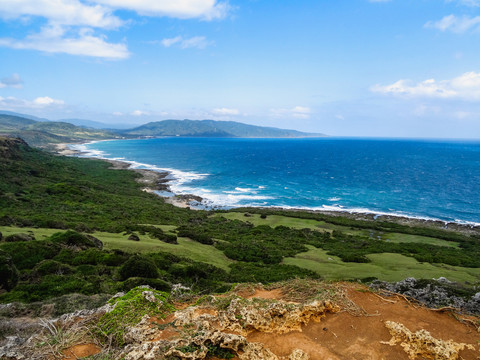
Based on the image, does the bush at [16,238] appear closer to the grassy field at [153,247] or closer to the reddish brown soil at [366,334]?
the grassy field at [153,247]

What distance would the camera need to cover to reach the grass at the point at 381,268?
2000cm

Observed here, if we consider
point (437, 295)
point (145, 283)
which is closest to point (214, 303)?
point (145, 283)

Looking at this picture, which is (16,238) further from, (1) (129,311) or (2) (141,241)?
(1) (129,311)

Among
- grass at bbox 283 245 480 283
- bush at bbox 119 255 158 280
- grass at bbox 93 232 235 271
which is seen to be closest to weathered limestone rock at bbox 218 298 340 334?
bush at bbox 119 255 158 280

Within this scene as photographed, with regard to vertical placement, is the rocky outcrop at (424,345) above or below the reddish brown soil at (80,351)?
above

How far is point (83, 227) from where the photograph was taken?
2533 centimetres

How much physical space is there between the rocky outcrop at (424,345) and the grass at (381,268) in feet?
39.2

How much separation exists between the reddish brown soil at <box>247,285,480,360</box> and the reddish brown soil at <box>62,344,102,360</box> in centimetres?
423

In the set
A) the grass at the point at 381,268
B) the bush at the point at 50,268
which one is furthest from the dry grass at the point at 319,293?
the bush at the point at 50,268

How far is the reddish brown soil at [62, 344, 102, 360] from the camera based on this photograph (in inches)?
267

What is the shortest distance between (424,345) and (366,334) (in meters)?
1.38

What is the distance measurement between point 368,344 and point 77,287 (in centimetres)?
1268

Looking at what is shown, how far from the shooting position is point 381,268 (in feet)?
74.5

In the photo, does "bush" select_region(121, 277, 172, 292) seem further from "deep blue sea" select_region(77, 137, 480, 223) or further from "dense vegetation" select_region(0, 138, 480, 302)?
"deep blue sea" select_region(77, 137, 480, 223)
